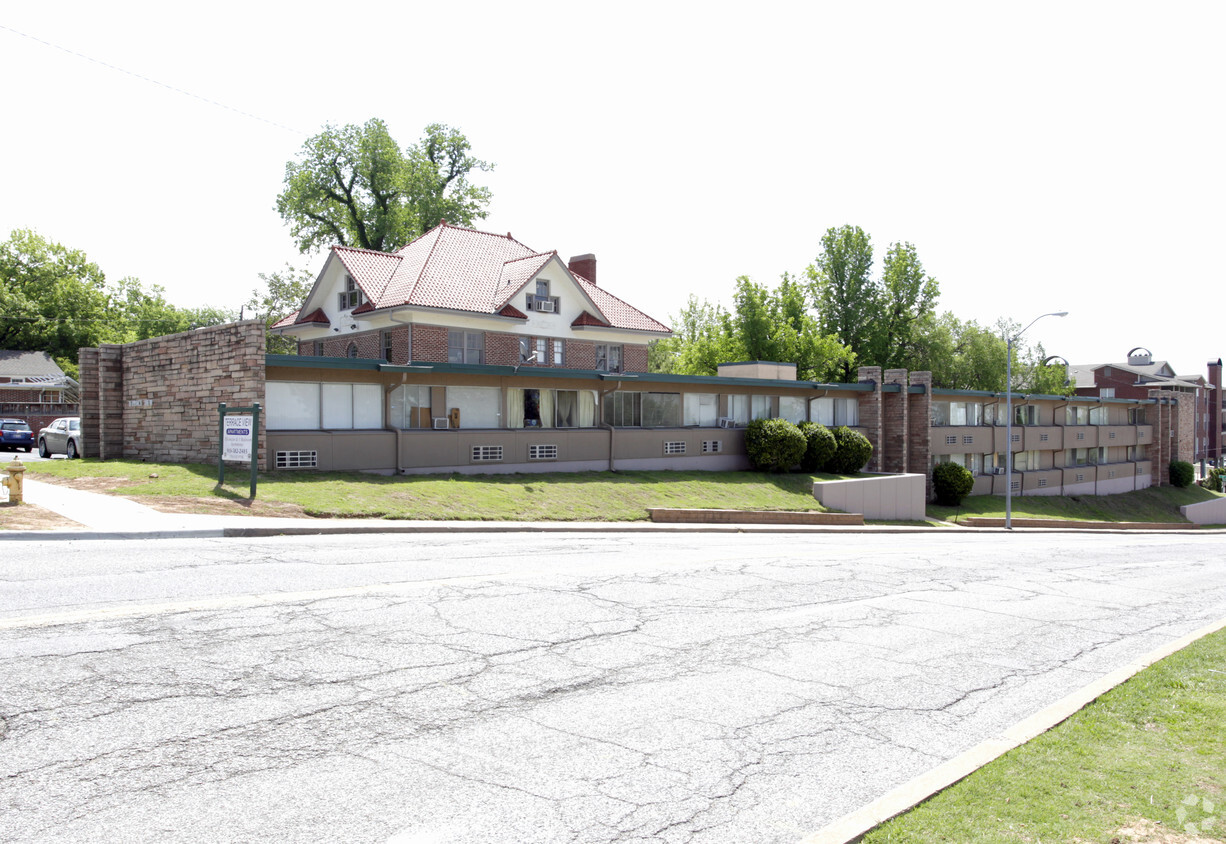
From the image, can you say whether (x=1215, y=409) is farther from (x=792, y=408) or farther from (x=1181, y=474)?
(x=792, y=408)

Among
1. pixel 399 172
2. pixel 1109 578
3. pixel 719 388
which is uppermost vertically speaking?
pixel 399 172

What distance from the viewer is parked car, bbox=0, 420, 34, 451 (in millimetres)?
39281

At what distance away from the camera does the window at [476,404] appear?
28641 mm

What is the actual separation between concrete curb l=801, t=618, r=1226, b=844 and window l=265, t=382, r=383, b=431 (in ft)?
71.5

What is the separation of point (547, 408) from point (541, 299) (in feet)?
32.8

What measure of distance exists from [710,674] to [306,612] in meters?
4.22

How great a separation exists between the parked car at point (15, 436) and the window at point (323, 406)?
2310cm

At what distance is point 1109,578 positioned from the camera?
15.8m

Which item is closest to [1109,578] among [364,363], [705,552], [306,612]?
[705,552]

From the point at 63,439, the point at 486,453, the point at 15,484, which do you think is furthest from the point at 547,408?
the point at 15,484

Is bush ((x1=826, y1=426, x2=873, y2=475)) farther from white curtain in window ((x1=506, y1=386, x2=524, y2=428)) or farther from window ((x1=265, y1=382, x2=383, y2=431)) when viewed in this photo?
window ((x1=265, y1=382, x2=383, y2=431))

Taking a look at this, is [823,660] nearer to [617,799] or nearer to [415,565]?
[617,799]

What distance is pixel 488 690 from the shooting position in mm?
6645

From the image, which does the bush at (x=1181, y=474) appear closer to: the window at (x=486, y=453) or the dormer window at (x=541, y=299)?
the dormer window at (x=541, y=299)
